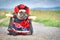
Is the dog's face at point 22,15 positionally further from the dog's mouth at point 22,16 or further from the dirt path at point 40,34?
the dirt path at point 40,34

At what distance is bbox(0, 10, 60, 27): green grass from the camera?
1.21 meters

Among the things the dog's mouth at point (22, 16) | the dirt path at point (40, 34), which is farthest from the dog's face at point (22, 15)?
the dirt path at point (40, 34)

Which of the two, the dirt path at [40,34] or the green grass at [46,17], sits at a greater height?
the green grass at [46,17]

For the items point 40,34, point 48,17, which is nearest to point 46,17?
point 48,17

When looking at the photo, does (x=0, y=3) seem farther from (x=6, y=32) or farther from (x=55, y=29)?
(x=55, y=29)

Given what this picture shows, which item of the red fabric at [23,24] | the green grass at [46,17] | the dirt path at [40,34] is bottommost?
the dirt path at [40,34]

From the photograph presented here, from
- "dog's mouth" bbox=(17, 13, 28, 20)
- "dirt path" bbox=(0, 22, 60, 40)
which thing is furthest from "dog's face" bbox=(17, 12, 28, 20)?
"dirt path" bbox=(0, 22, 60, 40)

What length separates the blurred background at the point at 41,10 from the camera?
1.21 meters

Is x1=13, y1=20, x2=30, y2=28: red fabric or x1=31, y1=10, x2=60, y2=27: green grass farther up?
x1=31, y1=10, x2=60, y2=27: green grass

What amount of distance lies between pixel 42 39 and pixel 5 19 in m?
0.39

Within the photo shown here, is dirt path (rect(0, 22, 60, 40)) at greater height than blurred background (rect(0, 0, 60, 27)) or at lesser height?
lesser

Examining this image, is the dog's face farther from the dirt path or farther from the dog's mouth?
the dirt path

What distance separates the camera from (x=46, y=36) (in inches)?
46.8

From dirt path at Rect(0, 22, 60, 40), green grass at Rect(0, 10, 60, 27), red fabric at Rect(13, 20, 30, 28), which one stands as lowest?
dirt path at Rect(0, 22, 60, 40)
